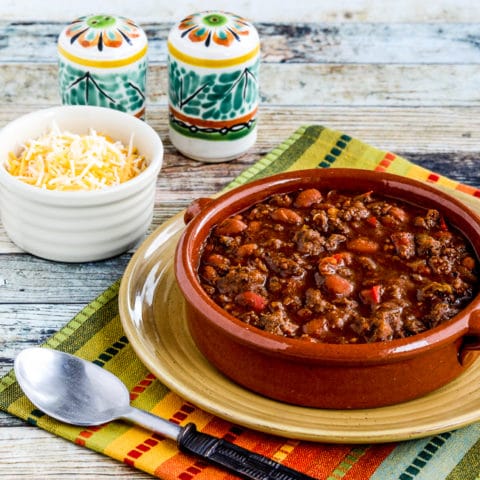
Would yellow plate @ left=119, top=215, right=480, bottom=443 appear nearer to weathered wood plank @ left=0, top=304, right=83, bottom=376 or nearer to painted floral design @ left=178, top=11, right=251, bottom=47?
weathered wood plank @ left=0, top=304, right=83, bottom=376

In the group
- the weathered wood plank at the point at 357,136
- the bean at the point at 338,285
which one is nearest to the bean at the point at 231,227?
the bean at the point at 338,285

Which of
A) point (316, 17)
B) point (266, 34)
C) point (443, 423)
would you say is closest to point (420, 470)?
point (443, 423)

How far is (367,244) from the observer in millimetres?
2795

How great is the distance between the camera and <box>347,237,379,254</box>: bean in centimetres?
279

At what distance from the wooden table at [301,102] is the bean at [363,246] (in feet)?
2.73

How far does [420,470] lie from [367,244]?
645 mm

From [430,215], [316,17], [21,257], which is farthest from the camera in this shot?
[316,17]


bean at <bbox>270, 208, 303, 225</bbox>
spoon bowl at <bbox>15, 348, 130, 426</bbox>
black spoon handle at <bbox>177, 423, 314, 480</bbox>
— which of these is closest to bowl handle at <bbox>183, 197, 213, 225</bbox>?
bean at <bbox>270, 208, 303, 225</bbox>

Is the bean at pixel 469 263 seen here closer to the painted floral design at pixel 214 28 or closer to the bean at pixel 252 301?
the bean at pixel 252 301

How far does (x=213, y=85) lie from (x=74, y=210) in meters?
0.85

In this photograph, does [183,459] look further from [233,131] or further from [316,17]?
[316,17]

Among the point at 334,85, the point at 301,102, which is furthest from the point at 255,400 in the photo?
the point at 334,85

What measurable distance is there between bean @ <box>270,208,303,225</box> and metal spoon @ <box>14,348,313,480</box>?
675 millimetres

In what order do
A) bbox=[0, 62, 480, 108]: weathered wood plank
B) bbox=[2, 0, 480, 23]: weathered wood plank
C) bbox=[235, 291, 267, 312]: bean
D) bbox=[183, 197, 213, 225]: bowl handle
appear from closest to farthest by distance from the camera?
bbox=[235, 291, 267, 312]: bean < bbox=[183, 197, 213, 225]: bowl handle < bbox=[0, 62, 480, 108]: weathered wood plank < bbox=[2, 0, 480, 23]: weathered wood plank
